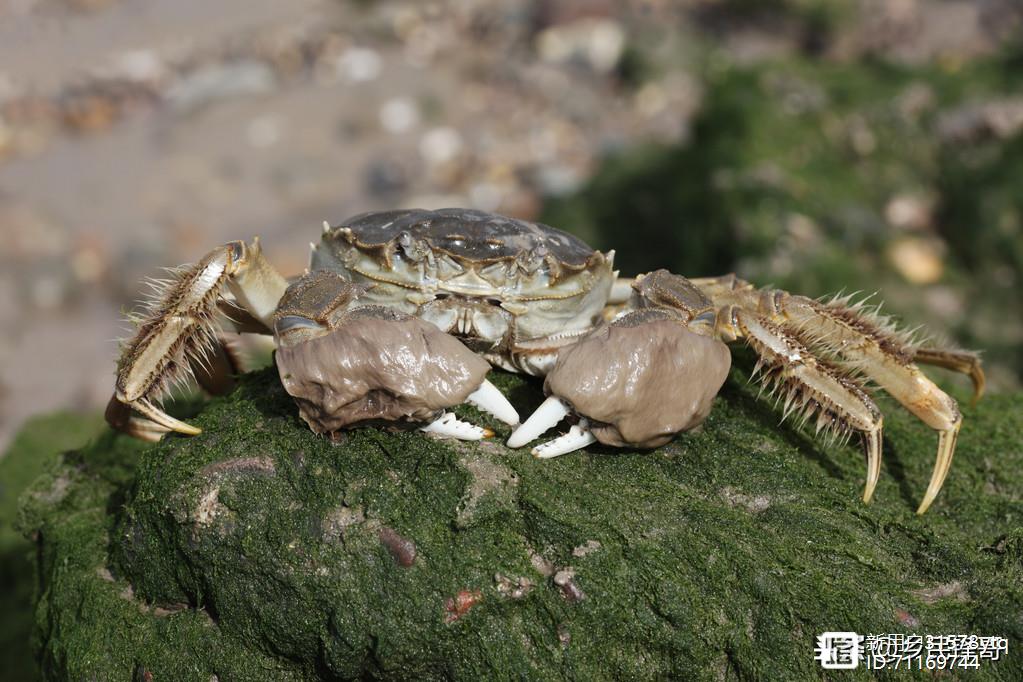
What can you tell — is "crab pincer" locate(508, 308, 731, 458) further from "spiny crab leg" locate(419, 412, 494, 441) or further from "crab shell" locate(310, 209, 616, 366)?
"crab shell" locate(310, 209, 616, 366)

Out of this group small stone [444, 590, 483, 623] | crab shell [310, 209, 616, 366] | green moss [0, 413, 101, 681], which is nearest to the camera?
small stone [444, 590, 483, 623]

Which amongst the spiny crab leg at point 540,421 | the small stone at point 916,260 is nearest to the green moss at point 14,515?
the spiny crab leg at point 540,421

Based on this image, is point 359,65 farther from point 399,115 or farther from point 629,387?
point 629,387

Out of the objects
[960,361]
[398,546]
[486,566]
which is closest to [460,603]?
[486,566]

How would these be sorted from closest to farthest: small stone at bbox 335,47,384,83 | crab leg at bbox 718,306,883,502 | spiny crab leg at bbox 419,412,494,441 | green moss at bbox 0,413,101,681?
spiny crab leg at bbox 419,412,494,441
crab leg at bbox 718,306,883,502
green moss at bbox 0,413,101,681
small stone at bbox 335,47,384,83

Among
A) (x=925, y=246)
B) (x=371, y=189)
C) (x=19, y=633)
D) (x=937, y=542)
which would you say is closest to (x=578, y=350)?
(x=937, y=542)

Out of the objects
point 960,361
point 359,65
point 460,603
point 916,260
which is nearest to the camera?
point 460,603

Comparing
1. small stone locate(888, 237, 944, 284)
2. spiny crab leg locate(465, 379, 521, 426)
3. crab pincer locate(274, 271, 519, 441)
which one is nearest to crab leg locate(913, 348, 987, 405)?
spiny crab leg locate(465, 379, 521, 426)
